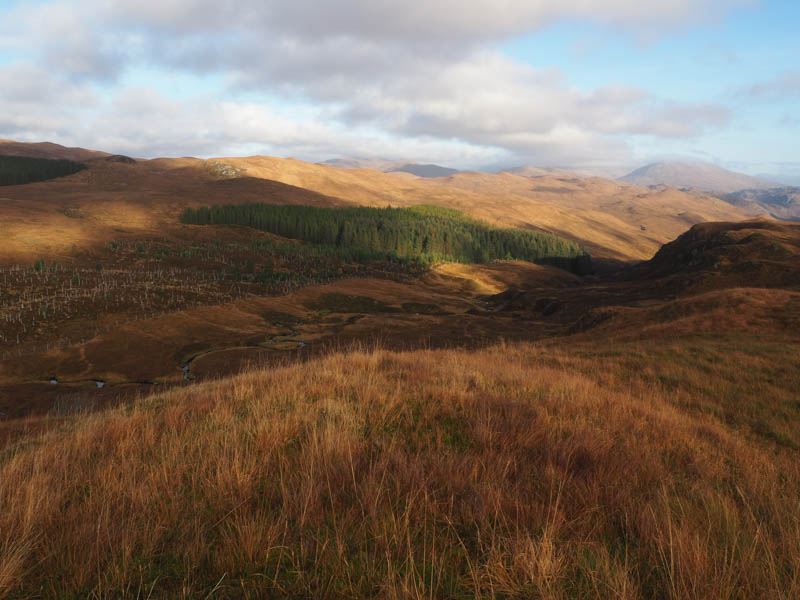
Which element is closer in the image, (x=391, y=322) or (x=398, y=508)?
(x=398, y=508)

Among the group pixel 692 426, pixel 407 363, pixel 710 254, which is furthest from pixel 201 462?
pixel 710 254

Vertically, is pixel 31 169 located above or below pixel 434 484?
above

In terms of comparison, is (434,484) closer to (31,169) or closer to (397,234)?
(397,234)

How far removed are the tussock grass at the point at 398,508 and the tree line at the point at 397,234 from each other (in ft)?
386

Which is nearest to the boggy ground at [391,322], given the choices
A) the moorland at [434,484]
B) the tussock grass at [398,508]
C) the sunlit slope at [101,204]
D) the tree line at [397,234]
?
the moorland at [434,484]

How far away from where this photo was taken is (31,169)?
170250mm

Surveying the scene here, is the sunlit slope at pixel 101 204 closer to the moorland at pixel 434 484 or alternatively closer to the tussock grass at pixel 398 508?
the moorland at pixel 434 484

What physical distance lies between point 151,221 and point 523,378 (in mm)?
137146

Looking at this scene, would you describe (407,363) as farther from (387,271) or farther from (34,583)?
(387,271)

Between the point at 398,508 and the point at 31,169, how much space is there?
239m

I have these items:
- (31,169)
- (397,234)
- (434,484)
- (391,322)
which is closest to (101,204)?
(31,169)

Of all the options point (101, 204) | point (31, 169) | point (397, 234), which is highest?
point (31, 169)

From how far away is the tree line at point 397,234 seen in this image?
13238cm

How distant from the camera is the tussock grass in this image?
239 cm
